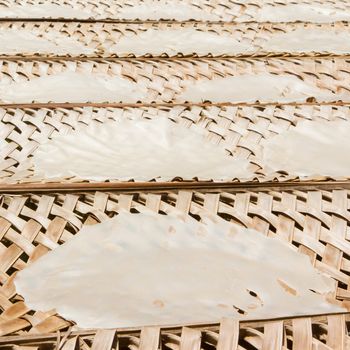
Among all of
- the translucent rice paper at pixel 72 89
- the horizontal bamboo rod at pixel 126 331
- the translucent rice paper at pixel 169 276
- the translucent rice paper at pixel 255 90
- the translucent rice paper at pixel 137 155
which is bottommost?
the horizontal bamboo rod at pixel 126 331

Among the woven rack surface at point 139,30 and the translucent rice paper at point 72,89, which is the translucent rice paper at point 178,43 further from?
the translucent rice paper at point 72,89

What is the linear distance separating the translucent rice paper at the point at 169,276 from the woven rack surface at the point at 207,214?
0.02m

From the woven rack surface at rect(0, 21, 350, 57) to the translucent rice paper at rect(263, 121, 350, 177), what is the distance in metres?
0.68

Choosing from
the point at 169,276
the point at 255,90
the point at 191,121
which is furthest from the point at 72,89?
the point at 169,276

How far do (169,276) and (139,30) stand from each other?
1457mm

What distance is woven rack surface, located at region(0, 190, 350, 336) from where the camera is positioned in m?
0.89

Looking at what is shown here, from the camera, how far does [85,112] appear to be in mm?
1335

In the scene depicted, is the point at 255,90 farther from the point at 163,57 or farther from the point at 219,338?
the point at 219,338

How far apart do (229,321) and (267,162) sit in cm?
56

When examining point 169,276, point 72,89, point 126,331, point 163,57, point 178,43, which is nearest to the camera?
point 126,331

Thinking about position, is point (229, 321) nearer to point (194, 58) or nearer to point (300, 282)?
point (300, 282)

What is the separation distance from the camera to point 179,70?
5.46 feet

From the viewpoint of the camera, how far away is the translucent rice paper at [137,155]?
3.78 feet

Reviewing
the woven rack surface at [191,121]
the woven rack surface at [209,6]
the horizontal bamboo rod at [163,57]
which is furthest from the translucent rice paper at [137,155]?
the woven rack surface at [209,6]
